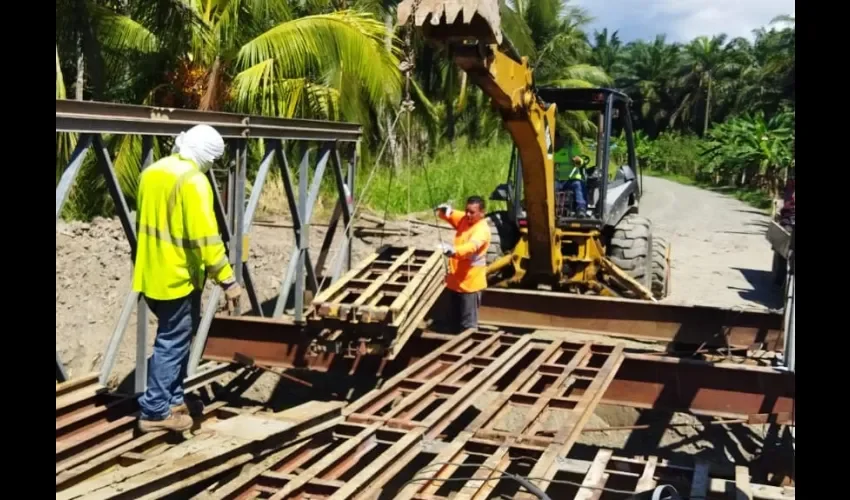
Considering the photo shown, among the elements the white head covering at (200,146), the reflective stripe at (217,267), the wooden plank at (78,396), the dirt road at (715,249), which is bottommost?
the dirt road at (715,249)

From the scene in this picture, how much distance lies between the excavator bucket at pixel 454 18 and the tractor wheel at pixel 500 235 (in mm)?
4913

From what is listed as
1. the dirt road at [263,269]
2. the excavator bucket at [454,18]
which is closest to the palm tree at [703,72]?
the dirt road at [263,269]

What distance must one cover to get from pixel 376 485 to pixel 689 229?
20049 millimetres

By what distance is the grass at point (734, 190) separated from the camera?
31.9 meters

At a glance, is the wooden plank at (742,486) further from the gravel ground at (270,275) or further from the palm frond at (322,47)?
the palm frond at (322,47)

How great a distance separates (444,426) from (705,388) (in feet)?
7.57

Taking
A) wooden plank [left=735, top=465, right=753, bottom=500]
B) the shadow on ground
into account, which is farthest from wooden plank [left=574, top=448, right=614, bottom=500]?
the shadow on ground

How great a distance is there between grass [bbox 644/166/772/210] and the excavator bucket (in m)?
27.7

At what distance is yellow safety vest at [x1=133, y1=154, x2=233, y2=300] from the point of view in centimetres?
528

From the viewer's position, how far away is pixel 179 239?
5.31 metres

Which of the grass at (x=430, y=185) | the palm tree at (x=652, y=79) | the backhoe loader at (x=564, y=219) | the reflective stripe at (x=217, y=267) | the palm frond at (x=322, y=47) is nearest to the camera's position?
the reflective stripe at (x=217, y=267)

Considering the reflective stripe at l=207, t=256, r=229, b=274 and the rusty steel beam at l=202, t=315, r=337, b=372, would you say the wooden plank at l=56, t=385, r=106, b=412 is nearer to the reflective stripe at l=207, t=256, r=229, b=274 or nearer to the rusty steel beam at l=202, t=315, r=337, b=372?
the reflective stripe at l=207, t=256, r=229, b=274
